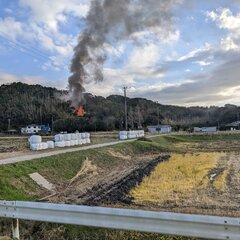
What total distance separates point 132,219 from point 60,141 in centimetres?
4196

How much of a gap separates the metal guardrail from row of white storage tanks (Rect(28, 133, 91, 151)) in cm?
3438

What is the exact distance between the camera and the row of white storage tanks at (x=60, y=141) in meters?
43.0

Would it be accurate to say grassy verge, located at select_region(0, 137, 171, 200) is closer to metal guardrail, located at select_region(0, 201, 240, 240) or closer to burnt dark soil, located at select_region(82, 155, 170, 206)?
burnt dark soil, located at select_region(82, 155, 170, 206)

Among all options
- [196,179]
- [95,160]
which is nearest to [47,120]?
[95,160]

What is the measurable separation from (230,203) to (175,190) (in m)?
4.28

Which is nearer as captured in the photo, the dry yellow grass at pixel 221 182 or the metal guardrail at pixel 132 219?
the metal guardrail at pixel 132 219

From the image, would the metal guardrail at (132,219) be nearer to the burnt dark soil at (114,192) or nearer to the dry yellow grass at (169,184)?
the burnt dark soil at (114,192)

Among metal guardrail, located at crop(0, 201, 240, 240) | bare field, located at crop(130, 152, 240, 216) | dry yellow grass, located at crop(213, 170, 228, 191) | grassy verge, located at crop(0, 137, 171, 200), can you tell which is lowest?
dry yellow grass, located at crop(213, 170, 228, 191)

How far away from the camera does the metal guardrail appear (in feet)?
22.3

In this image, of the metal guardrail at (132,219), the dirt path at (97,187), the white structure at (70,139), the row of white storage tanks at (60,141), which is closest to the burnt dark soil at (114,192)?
the dirt path at (97,187)

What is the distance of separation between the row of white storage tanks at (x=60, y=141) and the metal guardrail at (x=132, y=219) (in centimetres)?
3438

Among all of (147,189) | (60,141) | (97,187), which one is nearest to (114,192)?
(147,189)

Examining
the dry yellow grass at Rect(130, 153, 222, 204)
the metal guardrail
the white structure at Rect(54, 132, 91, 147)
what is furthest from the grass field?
the white structure at Rect(54, 132, 91, 147)

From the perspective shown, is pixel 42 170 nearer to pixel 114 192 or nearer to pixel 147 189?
pixel 114 192
